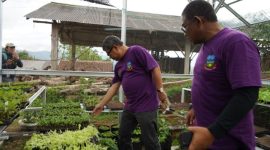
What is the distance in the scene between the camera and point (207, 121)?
69.8 inches

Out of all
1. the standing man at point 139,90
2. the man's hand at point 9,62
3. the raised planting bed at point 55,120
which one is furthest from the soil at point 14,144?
the man's hand at point 9,62

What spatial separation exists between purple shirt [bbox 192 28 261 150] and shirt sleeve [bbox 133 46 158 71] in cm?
154

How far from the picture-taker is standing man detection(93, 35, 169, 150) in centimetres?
338

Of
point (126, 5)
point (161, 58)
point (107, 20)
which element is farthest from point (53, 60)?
point (161, 58)

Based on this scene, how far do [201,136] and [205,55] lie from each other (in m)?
0.46

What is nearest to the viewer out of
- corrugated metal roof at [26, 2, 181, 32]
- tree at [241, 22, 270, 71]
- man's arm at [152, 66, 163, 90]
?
man's arm at [152, 66, 163, 90]

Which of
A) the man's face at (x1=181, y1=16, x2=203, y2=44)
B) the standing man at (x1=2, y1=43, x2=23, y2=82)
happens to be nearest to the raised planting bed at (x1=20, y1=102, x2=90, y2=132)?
the man's face at (x1=181, y1=16, x2=203, y2=44)

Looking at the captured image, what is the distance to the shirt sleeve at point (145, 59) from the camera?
340cm

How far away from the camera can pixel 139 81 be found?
344 centimetres

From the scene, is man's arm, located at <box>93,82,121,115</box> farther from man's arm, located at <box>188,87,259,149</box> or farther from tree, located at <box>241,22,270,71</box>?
tree, located at <box>241,22,270,71</box>

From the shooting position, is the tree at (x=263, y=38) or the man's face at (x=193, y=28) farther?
the tree at (x=263, y=38)

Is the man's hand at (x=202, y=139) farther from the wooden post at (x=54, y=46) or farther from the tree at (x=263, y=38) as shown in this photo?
the wooden post at (x=54, y=46)

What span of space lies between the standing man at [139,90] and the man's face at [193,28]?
1.64 meters

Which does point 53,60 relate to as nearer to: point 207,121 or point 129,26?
point 129,26
